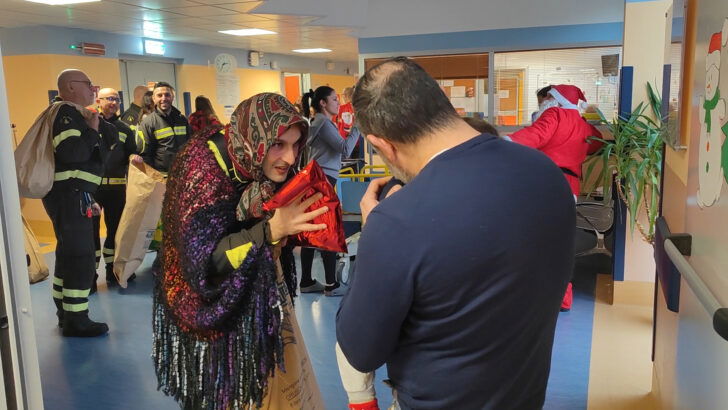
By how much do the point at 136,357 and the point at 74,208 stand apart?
1.01m

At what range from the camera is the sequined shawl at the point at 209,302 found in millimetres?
1482

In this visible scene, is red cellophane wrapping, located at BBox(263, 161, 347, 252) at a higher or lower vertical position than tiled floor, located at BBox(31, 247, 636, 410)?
higher

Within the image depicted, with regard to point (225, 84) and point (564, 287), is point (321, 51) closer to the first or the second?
point (225, 84)

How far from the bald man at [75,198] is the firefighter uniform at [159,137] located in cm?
86

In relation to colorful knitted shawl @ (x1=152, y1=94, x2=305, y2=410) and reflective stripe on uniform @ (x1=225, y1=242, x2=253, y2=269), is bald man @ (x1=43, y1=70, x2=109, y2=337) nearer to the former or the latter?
colorful knitted shawl @ (x1=152, y1=94, x2=305, y2=410)

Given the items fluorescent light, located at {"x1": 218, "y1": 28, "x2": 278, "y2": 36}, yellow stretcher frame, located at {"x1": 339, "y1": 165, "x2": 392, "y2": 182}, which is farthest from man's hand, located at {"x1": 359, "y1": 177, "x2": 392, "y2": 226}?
fluorescent light, located at {"x1": 218, "y1": 28, "x2": 278, "y2": 36}

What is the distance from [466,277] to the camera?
0.98 meters

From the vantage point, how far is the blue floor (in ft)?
9.67

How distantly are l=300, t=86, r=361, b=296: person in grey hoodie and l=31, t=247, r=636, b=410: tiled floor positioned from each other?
0.47 ft

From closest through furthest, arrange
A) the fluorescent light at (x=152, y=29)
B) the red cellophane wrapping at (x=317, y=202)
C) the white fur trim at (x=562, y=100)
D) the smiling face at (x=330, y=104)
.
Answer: the red cellophane wrapping at (x=317, y=202) → the white fur trim at (x=562, y=100) → the smiling face at (x=330, y=104) → the fluorescent light at (x=152, y=29)

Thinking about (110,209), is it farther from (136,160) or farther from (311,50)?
(311,50)

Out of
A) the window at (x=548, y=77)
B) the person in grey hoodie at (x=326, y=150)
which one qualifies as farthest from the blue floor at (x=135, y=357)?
the window at (x=548, y=77)

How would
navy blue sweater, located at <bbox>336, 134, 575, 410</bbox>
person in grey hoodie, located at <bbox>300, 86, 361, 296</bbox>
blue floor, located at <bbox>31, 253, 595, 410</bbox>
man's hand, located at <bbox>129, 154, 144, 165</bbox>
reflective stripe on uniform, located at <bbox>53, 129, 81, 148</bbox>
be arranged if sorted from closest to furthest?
navy blue sweater, located at <bbox>336, 134, 575, 410</bbox>, blue floor, located at <bbox>31, 253, 595, 410</bbox>, reflective stripe on uniform, located at <bbox>53, 129, 81, 148</bbox>, person in grey hoodie, located at <bbox>300, 86, 361, 296</bbox>, man's hand, located at <bbox>129, 154, 144, 165</bbox>

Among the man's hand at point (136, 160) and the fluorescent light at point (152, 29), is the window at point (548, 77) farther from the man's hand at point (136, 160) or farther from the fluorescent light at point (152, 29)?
the fluorescent light at point (152, 29)
